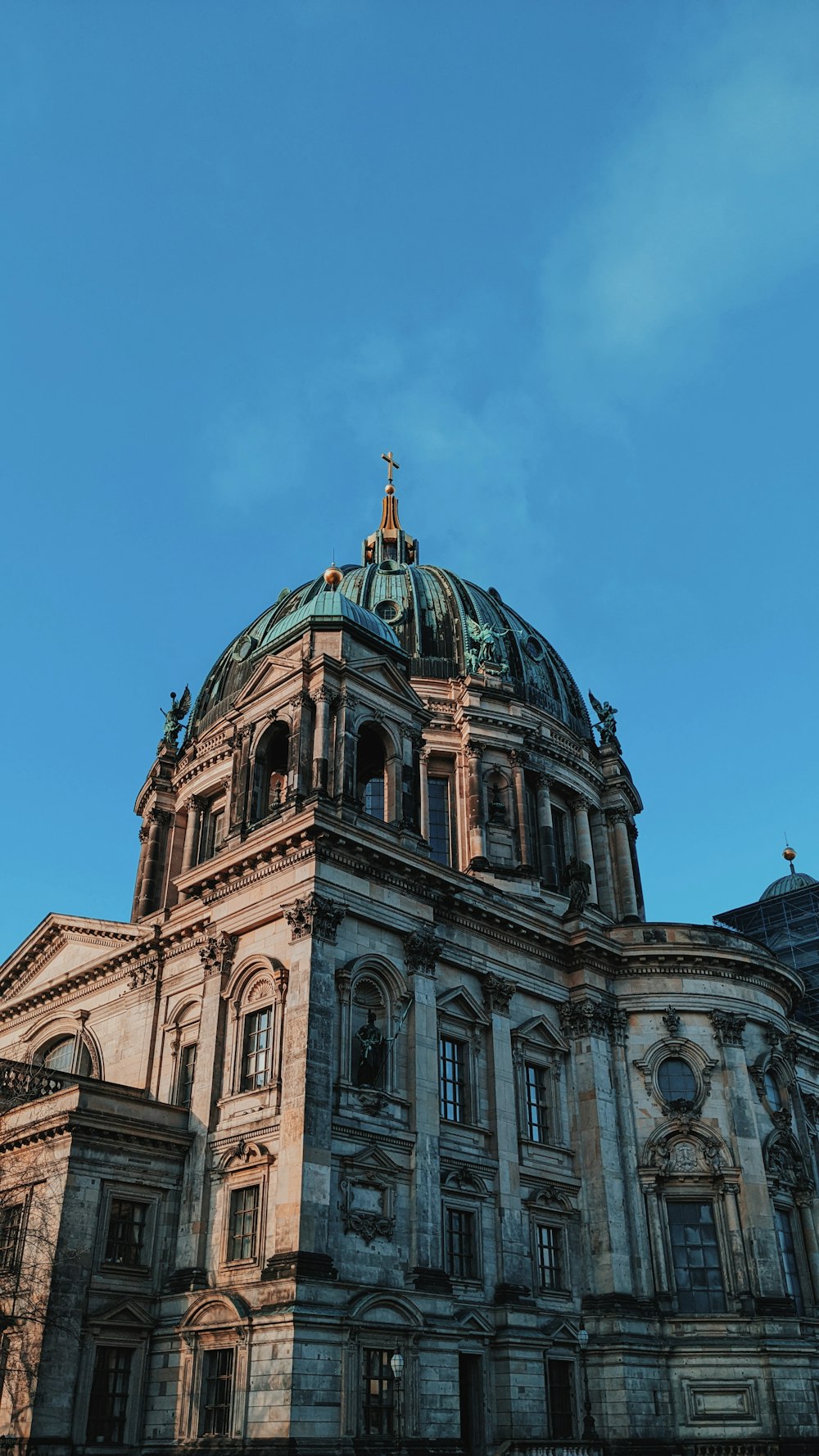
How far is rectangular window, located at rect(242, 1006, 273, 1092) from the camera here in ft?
104

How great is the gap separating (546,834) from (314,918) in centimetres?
1990

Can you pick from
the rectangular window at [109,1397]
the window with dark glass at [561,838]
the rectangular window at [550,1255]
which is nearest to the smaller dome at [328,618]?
the window with dark glass at [561,838]

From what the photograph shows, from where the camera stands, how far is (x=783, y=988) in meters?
44.8

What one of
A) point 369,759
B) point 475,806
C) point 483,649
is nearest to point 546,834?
point 475,806

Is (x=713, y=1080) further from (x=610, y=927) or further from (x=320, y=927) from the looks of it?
(x=320, y=927)

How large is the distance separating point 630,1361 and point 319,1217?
1281 cm

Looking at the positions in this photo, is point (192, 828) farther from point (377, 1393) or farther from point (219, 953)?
point (377, 1393)

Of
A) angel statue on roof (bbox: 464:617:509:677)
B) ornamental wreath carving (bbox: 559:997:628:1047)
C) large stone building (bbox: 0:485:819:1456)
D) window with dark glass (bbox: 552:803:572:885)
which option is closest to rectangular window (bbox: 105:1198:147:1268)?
large stone building (bbox: 0:485:819:1456)

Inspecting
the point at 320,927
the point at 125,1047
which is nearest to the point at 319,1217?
the point at 320,927

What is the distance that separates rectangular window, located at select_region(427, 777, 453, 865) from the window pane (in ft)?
49.1

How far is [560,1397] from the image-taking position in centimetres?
3375

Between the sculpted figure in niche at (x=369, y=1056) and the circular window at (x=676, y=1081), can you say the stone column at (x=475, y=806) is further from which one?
the sculpted figure in niche at (x=369, y=1056)

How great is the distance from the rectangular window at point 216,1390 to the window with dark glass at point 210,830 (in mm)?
23130

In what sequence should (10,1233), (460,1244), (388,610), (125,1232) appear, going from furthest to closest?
1. (388,610)
2. (460,1244)
3. (10,1233)
4. (125,1232)
